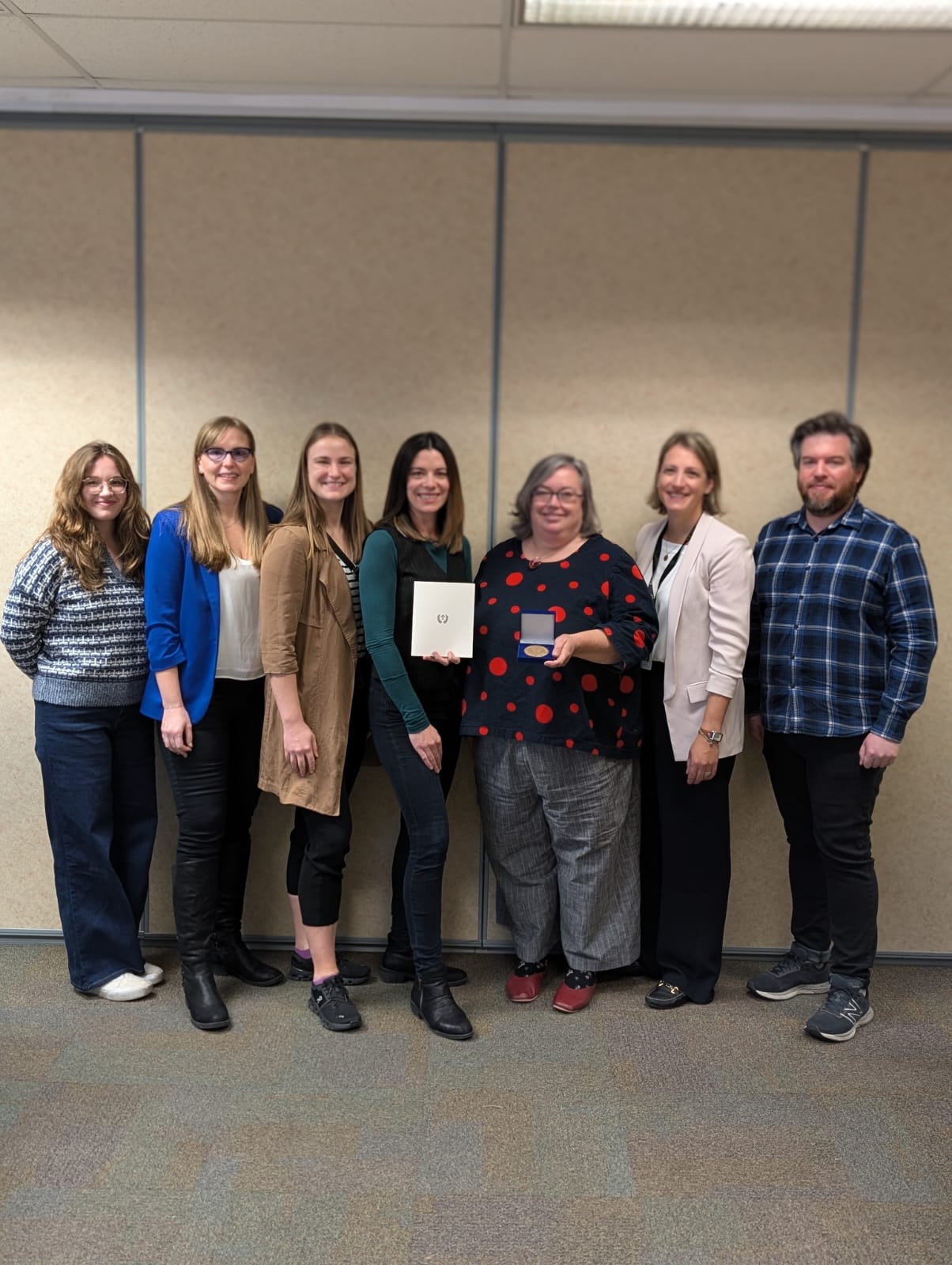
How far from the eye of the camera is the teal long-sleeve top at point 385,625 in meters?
2.71

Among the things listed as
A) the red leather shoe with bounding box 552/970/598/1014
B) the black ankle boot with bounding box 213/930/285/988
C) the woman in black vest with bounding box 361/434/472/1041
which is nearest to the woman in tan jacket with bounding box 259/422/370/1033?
the woman in black vest with bounding box 361/434/472/1041

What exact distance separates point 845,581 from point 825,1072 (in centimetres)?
133

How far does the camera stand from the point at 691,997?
10.0 feet

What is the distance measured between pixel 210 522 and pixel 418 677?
2.41 ft

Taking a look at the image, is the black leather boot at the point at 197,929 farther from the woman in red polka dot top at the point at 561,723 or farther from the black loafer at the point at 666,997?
the black loafer at the point at 666,997

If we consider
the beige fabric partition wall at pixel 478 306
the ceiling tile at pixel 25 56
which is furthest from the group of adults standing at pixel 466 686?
the ceiling tile at pixel 25 56

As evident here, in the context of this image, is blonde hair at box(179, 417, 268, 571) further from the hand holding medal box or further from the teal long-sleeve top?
the hand holding medal box

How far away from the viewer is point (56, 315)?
3250mm

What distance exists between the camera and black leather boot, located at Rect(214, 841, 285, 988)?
10.3 ft

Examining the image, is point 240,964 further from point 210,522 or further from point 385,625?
point 210,522

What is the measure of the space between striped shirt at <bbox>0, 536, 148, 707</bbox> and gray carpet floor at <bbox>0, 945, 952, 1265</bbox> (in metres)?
0.95

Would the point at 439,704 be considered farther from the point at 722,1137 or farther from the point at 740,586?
the point at 722,1137

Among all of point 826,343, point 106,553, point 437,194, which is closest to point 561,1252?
point 106,553

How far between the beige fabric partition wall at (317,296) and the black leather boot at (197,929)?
121cm
